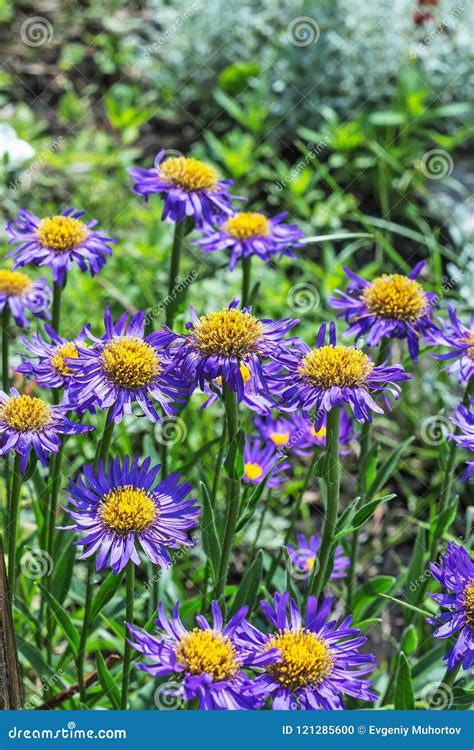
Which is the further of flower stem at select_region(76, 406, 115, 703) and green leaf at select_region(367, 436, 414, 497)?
green leaf at select_region(367, 436, 414, 497)

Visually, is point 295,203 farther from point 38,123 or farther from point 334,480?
point 334,480

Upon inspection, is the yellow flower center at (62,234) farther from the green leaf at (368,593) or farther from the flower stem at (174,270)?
the green leaf at (368,593)

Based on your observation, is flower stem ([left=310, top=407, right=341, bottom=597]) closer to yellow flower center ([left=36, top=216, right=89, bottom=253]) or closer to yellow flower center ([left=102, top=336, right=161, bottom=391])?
yellow flower center ([left=102, top=336, right=161, bottom=391])

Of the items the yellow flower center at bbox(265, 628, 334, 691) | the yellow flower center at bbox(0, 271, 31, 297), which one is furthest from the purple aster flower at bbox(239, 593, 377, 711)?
the yellow flower center at bbox(0, 271, 31, 297)

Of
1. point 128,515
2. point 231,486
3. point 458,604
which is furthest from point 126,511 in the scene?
point 458,604

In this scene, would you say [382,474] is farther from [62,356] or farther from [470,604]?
[62,356]

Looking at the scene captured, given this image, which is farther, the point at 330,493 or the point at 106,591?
the point at 106,591

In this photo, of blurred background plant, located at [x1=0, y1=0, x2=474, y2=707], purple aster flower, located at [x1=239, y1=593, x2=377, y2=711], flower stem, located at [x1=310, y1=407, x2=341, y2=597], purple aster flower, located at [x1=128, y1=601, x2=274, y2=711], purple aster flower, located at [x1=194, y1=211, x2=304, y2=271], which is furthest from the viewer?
blurred background plant, located at [x1=0, y1=0, x2=474, y2=707]
